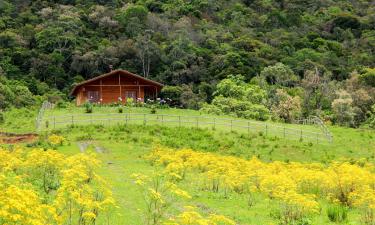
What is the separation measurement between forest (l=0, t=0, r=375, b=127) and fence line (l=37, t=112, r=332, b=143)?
26.8 feet

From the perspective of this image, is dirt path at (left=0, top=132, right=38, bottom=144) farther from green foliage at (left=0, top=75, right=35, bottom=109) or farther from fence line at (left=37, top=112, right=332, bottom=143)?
green foliage at (left=0, top=75, right=35, bottom=109)

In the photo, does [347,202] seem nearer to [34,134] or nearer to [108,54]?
[34,134]

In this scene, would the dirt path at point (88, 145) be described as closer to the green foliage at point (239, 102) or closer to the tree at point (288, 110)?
the green foliage at point (239, 102)

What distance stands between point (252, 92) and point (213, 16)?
58.8 metres

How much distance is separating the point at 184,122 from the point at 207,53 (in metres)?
41.9

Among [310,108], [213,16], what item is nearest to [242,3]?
[213,16]

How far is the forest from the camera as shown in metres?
57.3

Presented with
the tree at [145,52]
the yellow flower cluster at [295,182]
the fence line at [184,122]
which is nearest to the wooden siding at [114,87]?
the fence line at [184,122]

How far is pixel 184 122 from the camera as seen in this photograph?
3916cm

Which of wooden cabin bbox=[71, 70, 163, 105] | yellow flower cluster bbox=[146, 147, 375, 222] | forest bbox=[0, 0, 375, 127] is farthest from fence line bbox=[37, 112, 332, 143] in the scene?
yellow flower cluster bbox=[146, 147, 375, 222]

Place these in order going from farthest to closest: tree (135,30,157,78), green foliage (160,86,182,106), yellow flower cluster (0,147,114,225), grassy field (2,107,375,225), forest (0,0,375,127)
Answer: tree (135,30,157,78) < green foliage (160,86,182,106) < forest (0,0,375,127) < grassy field (2,107,375,225) < yellow flower cluster (0,147,114,225)

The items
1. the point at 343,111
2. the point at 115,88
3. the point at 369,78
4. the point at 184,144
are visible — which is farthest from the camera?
the point at 369,78

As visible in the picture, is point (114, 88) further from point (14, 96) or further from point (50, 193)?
point (50, 193)

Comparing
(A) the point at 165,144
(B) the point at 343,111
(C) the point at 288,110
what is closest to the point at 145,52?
(C) the point at 288,110
